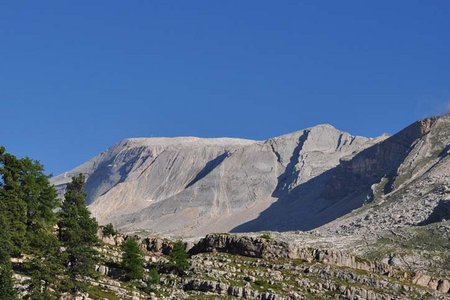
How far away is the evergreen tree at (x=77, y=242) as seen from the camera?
9412 centimetres

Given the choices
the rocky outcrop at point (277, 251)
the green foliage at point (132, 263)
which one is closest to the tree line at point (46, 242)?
the green foliage at point (132, 263)

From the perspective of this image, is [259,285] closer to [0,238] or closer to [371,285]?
[371,285]

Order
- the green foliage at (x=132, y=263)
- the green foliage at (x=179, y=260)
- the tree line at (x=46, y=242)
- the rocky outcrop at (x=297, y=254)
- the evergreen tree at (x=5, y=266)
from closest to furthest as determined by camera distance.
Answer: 1. the evergreen tree at (x=5, y=266)
2. the tree line at (x=46, y=242)
3. the green foliage at (x=132, y=263)
4. the green foliage at (x=179, y=260)
5. the rocky outcrop at (x=297, y=254)

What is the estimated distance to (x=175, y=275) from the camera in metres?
115

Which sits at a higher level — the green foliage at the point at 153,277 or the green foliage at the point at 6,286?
the green foliage at the point at 153,277

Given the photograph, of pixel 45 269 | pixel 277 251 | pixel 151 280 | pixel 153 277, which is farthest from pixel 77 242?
pixel 277 251

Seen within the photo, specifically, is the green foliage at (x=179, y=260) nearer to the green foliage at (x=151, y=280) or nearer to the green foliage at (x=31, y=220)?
the green foliage at (x=151, y=280)

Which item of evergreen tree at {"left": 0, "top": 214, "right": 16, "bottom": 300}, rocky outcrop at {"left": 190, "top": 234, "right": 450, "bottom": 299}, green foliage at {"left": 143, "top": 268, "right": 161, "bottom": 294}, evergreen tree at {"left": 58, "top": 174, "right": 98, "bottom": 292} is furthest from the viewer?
rocky outcrop at {"left": 190, "top": 234, "right": 450, "bottom": 299}

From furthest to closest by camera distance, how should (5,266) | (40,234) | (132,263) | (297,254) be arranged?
(297,254), (132,263), (40,234), (5,266)

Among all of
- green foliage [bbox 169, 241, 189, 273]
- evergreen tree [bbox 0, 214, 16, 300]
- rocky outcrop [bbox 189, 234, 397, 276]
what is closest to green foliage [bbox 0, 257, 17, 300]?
evergreen tree [bbox 0, 214, 16, 300]

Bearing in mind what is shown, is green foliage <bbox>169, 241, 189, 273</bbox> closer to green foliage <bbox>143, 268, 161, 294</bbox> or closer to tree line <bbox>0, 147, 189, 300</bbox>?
tree line <bbox>0, 147, 189, 300</bbox>

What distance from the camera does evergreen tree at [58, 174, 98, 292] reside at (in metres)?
94.1

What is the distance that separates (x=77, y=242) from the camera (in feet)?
318

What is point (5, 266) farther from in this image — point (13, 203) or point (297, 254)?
point (297, 254)
